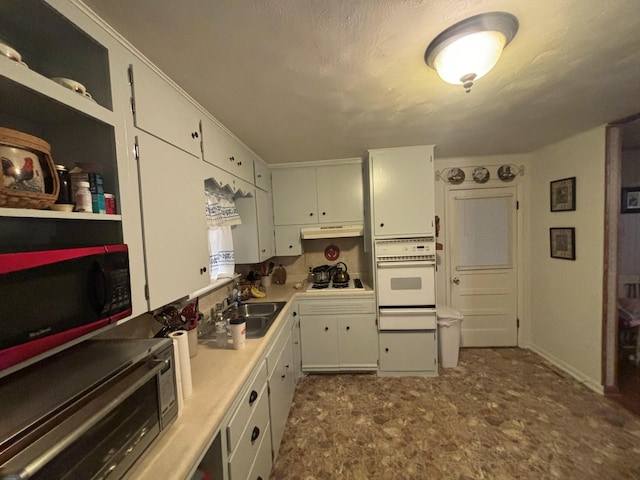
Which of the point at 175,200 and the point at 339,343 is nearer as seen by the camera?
the point at 175,200

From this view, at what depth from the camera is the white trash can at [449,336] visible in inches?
103

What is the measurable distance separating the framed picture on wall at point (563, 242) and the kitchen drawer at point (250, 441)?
307cm

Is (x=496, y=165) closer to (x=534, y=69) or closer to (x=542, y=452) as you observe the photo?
(x=534, y=69)

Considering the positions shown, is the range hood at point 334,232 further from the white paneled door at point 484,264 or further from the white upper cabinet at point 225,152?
the white paneled door at point 484,264

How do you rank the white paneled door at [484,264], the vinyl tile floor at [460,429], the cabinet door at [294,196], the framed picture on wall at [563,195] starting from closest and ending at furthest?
the vinyl tile floor at [460,429] → the framed picture on wall at [563,195] → the cabinet door at [294,196] → the white paneled door at [484,264]

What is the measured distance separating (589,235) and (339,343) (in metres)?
2.56

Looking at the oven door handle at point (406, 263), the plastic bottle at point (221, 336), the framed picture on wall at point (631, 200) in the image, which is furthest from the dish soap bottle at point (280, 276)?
Result: the framed picture on wall at point (631, 200)

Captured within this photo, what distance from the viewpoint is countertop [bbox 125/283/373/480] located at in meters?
0.72

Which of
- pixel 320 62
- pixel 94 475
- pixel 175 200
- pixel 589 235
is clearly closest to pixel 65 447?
pixel 94 475

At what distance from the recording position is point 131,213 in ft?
3.09

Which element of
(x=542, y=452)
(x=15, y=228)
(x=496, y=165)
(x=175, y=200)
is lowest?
(x=542, y=452)

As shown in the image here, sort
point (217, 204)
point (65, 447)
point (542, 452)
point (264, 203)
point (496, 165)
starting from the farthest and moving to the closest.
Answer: point (496, 165) < point (264, 203) < point (217, 204) < point (542, 452) < point (65, 447)

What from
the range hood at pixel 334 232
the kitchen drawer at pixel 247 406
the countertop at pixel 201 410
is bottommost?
the kitchen drawer at pixel 247 406

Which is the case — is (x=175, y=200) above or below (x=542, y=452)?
above
